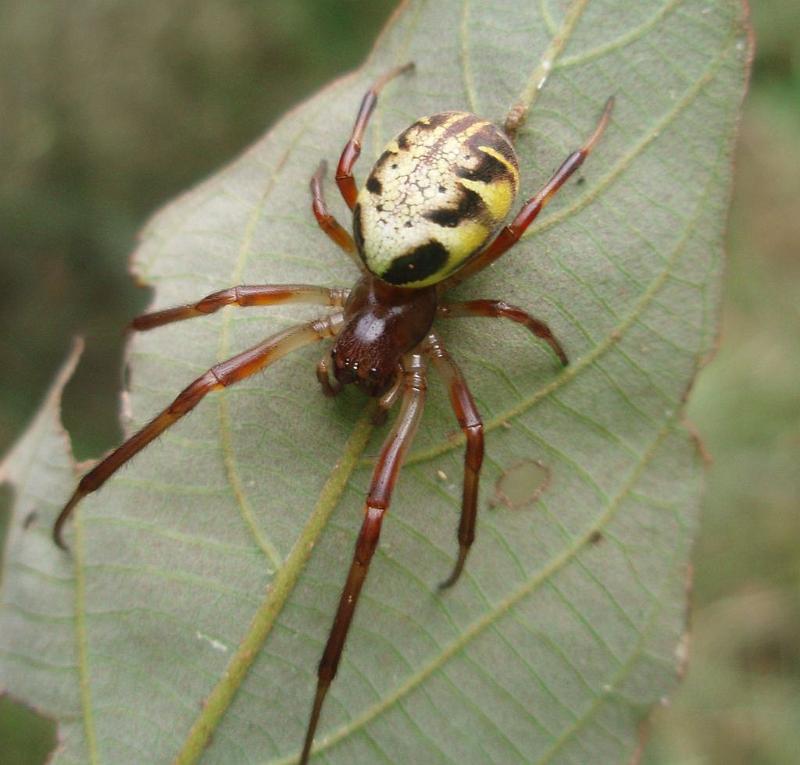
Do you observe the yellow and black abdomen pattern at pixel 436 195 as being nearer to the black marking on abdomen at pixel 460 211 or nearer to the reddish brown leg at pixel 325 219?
the black marking on abdomen at pixel 460 211

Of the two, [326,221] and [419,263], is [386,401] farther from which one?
[326,221]

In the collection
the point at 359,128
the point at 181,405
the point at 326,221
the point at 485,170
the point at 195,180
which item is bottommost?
the point at 195,180

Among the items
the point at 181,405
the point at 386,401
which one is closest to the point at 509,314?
the point at 386,401

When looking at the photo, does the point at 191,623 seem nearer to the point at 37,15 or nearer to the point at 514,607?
the point at 514,607

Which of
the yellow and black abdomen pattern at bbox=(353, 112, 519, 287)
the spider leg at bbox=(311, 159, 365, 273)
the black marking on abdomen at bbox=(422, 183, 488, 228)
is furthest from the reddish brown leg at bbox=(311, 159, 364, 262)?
the black marking on abdomen at bbox=(422, 183, 488, 228)

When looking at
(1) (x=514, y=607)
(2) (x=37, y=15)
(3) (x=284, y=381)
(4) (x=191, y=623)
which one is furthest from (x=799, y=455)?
(2) (x=37, y=15)

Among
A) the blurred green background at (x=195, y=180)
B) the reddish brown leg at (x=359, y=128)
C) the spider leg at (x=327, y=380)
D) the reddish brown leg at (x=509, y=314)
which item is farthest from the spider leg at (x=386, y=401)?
the blurred green background at (x=195, y=180)
